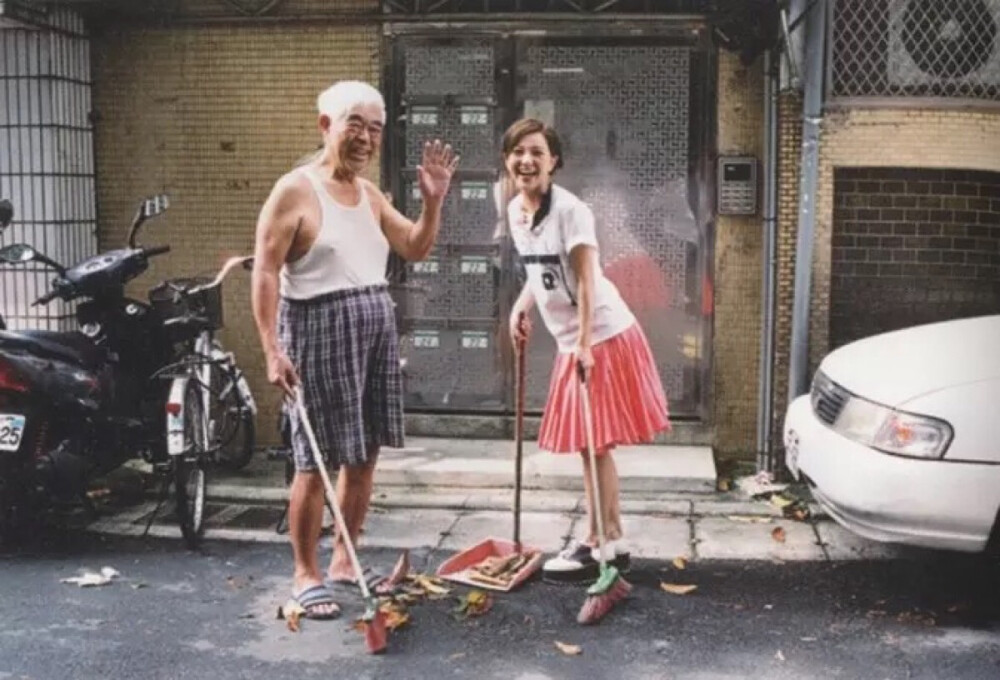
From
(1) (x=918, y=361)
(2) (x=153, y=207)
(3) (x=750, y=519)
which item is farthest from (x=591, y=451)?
(2) (x=153, y=207)

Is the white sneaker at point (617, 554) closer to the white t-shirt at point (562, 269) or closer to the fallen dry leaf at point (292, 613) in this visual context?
the white t-shirt at point (562, 269)

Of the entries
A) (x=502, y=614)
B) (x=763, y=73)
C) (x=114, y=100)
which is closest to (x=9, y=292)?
(x=114, y=100)

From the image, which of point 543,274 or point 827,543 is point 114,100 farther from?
point 827,543

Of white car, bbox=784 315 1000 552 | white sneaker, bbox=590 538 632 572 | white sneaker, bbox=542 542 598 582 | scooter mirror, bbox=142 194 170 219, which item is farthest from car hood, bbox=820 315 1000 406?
scooter mirror, bbox=142 194 170 219

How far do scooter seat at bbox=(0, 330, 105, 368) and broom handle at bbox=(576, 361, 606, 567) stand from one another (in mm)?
2943

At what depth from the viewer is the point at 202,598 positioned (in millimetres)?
5871

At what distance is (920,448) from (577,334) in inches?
65.5

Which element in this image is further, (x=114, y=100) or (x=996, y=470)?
(x=114, y=100)

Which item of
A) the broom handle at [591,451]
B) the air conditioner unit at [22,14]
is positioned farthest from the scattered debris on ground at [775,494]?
the air conditioner unit at [22,14]

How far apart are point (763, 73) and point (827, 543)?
3.22 metres

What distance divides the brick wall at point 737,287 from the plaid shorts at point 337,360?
3.32 meters

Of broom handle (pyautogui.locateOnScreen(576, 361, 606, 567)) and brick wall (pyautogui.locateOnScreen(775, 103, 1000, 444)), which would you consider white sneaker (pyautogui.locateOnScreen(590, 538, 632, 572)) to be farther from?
brick wall (pyautogui.locateOnScreen(775, 103, 1000, 444))

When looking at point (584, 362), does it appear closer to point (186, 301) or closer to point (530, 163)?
point (530, 163)

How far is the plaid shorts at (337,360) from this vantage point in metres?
5.50
